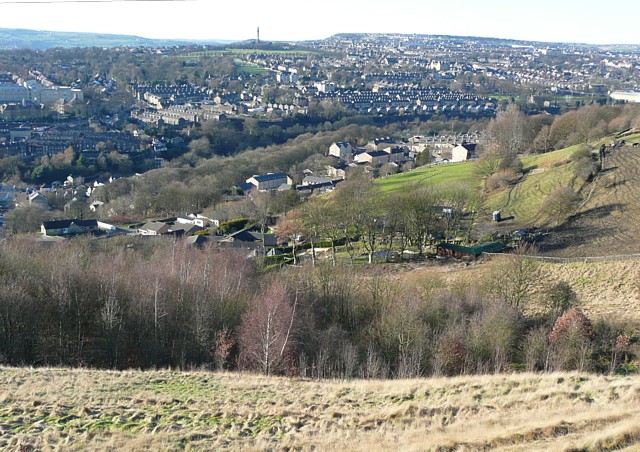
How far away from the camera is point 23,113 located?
77062 millimetres

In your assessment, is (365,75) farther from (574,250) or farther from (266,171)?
(574,250)

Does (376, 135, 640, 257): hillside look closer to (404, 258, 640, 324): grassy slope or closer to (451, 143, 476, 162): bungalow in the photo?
(404, 258, 640, 324): grassy slope

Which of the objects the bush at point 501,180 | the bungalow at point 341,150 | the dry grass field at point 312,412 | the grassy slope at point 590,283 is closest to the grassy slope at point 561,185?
the bush at point 501,180

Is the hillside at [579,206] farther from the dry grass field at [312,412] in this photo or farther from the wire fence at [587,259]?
the dry grass field at [312,412]

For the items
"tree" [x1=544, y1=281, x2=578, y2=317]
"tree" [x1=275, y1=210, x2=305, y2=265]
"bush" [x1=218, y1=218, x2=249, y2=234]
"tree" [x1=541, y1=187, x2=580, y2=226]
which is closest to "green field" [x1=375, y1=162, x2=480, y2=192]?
"tree" [x1=541, y1=187, x2=580, y2=226]

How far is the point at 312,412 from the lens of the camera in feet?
29.9

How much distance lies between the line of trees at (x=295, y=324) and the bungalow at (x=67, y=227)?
14.0 m

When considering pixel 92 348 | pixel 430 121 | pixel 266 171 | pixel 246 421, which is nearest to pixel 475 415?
pixel 246 421

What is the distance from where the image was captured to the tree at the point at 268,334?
13195 millimetres

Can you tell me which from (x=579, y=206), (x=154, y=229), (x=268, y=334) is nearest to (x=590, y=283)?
(x=579, y=206)

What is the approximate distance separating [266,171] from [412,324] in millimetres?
40754

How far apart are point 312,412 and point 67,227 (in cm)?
2738

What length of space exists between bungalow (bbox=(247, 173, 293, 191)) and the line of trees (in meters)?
29.0

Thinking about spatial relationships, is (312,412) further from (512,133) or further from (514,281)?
(512,133)
